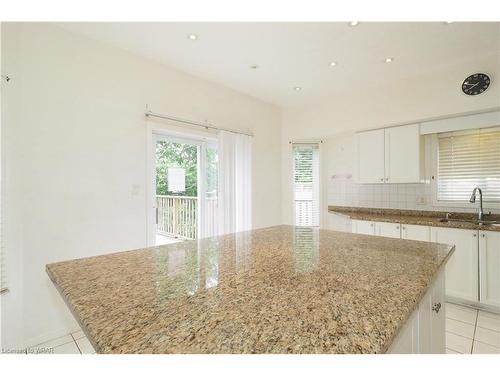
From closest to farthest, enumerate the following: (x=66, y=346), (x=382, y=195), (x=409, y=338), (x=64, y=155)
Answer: (x=409, y=338), (x=66, y=346), (x=64, y=155), (x=382, y=195)

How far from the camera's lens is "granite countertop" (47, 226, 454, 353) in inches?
20.9

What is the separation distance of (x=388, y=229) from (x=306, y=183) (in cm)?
156

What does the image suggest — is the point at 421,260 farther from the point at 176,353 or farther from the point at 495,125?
the point at 495,125

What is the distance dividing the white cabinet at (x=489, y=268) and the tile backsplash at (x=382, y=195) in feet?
2.03

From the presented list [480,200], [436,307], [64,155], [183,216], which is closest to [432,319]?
[436,307]

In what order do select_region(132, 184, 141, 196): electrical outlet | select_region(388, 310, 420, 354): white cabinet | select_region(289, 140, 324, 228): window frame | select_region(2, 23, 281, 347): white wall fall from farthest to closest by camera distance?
1. select_region(289, 140, 324, 228): window frame
2. select_region(132, 184, 141, 196): electrical outlet
3. select_region(2, 23, 281, 347): white wall
4. select_region(388, 310, 420, 354): white cabinet

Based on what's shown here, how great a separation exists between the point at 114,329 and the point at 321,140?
160 inches

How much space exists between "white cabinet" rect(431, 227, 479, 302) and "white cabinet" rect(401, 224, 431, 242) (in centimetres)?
9

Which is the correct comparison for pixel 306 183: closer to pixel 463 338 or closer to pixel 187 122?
pixel 187 122

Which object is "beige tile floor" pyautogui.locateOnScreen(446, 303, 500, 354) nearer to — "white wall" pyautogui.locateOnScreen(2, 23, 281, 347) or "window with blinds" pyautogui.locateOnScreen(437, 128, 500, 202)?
"window with blinds" pyautogui.locateOnScreen(437, 128, 500, 202)

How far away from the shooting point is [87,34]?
2.27 m

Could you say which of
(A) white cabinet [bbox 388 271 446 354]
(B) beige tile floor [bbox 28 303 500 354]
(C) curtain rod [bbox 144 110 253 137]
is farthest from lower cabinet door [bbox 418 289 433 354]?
(C) curtain rod [bbox 144 110 253 137]

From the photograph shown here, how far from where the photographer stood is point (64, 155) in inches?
85.5
